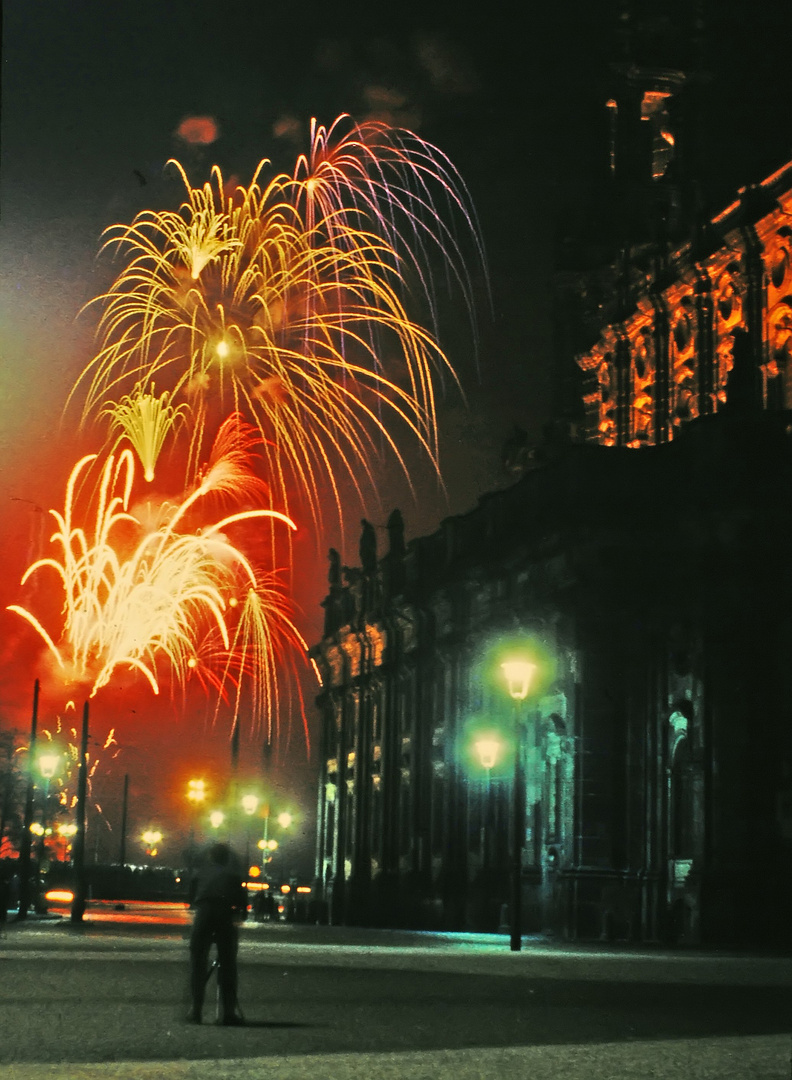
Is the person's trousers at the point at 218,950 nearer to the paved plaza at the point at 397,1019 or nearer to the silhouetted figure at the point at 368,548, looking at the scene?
the paved plaza at the point at 397,1019

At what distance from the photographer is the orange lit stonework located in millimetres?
58250

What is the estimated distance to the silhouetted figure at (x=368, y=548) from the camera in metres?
91.5

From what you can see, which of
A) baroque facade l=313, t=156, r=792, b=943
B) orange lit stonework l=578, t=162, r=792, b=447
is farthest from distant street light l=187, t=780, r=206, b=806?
orange lit stonework l=578, t=162, r=792, b=447

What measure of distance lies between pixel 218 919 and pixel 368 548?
75858 mm

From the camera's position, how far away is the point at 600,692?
55688 mm

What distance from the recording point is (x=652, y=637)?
183 feet

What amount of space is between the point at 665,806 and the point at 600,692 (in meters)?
3.93

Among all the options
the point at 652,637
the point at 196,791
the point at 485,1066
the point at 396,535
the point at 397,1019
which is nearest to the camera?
the point at 485,1066

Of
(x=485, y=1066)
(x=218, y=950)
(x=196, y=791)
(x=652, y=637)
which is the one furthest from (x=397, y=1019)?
(x=196, y=791)

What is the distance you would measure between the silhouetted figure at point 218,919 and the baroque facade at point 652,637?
114 ft

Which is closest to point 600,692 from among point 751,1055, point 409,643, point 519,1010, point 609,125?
point 409,643

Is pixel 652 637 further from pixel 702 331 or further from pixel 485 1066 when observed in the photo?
pixel 485 1066

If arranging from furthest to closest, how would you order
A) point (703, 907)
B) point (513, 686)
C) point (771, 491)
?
1. point (771, 491)
2. point (703, 907)
3. point (513, 686)

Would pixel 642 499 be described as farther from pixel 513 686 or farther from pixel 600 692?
pixel 513 686
